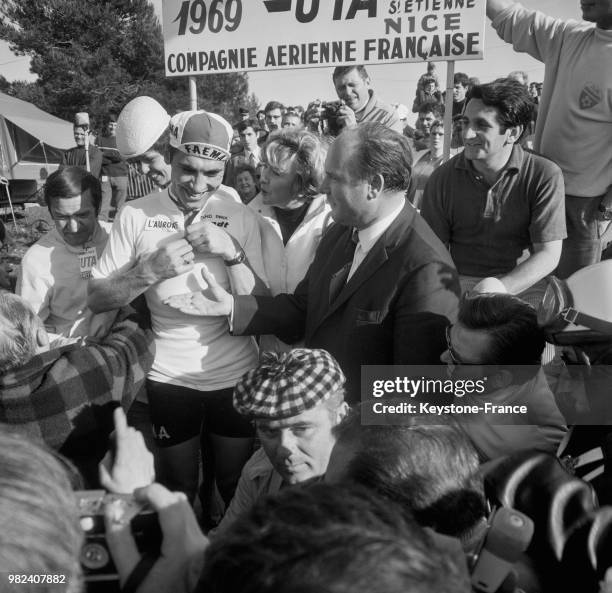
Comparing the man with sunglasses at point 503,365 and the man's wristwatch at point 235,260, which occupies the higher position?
the man's wristwatch at point 235,260

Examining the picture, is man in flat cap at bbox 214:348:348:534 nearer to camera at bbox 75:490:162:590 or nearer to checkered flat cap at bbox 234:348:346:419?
checkered flat cap at bbox 234:348:346:419

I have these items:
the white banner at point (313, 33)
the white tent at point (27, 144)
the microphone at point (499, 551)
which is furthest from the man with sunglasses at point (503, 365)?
the white tent at point (27, 144)

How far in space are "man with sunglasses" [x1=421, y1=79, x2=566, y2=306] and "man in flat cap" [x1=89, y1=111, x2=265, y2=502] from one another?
108cm

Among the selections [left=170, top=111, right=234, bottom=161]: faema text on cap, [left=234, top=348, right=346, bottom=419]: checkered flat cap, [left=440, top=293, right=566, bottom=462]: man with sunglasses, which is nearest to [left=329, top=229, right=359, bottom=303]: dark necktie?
[left=234, top=348, right=346, bottom=419]: checkered flat cap

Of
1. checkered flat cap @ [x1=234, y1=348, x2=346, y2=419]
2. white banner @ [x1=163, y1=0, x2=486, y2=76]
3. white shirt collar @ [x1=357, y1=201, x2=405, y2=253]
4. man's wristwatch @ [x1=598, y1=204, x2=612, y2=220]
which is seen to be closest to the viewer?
checkered flat cap @ [x1=234, y1=348, x2=346, y2=419]

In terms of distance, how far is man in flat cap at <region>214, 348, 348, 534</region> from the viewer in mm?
1638

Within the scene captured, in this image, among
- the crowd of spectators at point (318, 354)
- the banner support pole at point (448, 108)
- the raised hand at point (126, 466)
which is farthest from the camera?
the banner support pole at point (448, 108)

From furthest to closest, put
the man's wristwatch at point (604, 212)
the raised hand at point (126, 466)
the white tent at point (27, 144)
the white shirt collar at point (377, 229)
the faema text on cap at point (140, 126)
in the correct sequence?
the white tent at point (27, 144) < the man's wristwatch at point (604, 212) < the faema text on cap at point (140, 126) < the white shirt collar at point (377, 229) < the raised hand at point (126, 466)

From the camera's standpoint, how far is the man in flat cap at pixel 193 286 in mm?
2100

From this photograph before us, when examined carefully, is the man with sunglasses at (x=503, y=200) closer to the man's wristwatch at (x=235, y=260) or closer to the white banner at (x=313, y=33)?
the white banner at (x=313, y=33)

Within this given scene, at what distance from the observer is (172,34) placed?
3.88m

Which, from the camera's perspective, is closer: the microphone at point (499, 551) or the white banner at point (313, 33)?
the microphone at point (499, 551)

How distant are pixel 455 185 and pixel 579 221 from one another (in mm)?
652

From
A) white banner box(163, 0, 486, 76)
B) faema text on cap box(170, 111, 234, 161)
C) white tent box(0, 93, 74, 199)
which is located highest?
white banner box(163, 0, 486, 76)
